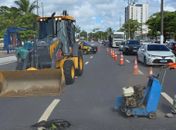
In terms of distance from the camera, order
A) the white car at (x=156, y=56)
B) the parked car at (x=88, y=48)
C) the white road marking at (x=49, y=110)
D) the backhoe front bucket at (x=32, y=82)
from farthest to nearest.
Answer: the parked car at (x=88, y=48), the white car at (x=156, y=56), the backhoe front bucket at (x=32, y=82), the white road marking at (x=49, y=110)

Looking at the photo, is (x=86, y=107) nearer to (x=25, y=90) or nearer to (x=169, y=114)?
(x=169, y=114)

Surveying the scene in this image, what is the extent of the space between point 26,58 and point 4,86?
2924mm

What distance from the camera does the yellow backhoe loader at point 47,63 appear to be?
47.0 feet

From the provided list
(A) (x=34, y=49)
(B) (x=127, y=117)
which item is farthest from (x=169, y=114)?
(A) (x=34, y=49)

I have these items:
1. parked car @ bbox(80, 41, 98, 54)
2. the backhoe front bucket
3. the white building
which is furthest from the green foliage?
the white building

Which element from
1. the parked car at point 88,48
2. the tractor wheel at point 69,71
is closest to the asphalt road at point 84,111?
the tractor wheel at point 69,71

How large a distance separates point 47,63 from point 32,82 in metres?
2.52

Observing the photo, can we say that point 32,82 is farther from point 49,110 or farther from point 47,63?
point 49,110

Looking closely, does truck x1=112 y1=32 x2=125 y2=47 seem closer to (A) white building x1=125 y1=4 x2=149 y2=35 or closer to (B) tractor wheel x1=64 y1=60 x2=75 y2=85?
(A) white building x1=125 y1=4 x2=149 y2=35

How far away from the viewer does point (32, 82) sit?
14.4 m

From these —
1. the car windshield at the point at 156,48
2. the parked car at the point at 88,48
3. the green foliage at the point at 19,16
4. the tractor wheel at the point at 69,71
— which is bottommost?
the parked car at the point at 88,48

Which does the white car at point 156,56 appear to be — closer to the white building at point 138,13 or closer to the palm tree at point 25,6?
the palm tree at point 25,6

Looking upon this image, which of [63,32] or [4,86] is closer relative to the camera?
[4,86]

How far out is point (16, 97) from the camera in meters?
13.6
